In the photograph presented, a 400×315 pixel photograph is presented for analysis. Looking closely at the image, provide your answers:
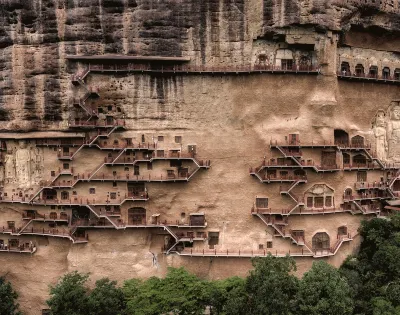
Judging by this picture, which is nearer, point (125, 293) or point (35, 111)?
point (125, 293)

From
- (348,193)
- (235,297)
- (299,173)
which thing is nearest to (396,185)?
(348,193)

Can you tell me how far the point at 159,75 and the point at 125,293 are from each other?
12.4 m

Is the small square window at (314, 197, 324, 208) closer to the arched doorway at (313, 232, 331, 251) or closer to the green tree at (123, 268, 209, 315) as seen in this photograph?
the arched doorway at (313, 232, 331, 251)

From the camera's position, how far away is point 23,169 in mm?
26594

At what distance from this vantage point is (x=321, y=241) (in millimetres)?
26141

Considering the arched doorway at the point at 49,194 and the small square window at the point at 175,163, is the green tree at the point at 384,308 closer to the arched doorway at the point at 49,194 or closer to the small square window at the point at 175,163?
the small square window at the point at 175,163

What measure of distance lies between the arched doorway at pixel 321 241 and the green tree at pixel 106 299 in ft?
37.8

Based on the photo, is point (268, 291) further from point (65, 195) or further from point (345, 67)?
point (345, 67)

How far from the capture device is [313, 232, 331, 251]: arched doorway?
26.0 metres

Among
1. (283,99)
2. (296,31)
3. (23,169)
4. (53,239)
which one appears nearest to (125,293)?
(53,239)

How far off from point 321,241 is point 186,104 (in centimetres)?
1138

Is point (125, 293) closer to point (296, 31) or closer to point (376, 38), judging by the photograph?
point (296, 31)

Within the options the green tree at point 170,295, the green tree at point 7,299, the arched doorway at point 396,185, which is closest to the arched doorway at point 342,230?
the arched doorway at point 396,185

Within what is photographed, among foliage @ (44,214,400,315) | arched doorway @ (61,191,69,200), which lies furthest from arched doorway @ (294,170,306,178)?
arched doorway @ (61,191,69,200)
